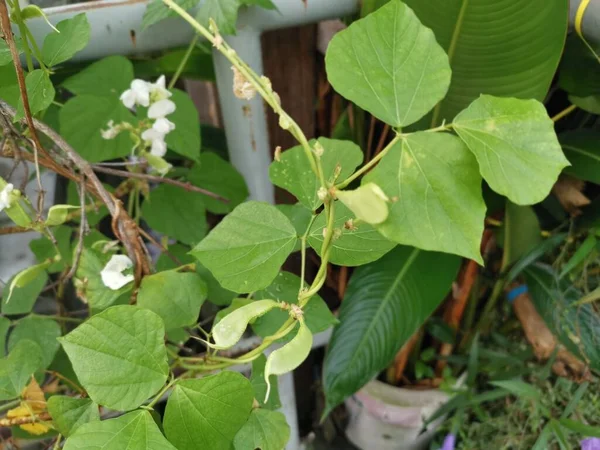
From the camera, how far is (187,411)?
36cm

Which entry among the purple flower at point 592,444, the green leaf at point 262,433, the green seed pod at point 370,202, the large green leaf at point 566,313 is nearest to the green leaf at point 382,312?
the large green leaf at point 566,313

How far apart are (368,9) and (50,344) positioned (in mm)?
534

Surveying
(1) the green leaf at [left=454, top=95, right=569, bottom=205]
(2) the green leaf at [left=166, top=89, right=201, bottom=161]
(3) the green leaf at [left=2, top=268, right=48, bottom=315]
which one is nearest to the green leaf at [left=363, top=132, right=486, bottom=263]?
(1) the green leaf at [left=454, top=95, right=569, bottom=205]

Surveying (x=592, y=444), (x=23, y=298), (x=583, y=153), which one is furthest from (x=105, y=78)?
(x=592, y=444)

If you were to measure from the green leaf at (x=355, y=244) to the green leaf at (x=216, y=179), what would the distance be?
1.15 feet

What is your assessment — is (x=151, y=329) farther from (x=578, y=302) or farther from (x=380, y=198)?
(x=578, y=302)

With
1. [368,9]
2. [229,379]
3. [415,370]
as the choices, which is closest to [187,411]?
[229,379]

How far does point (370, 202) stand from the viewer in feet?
0.88

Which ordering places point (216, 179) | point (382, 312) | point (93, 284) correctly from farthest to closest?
point (382, 312), point (216, 179), point (93, 284)

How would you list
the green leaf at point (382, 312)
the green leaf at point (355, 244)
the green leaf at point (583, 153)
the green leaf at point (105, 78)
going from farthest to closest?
1. the green leaf at point (382, 312)
2. the green leaf at point (583, 153)
3. the green leaf at point (105, 78)
4. the green leaf at point (355, 244)

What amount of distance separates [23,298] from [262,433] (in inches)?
13.1

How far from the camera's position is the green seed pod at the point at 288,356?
311 mm

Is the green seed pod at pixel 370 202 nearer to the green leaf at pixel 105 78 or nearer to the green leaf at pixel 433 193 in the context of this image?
the green leaf at pixel 433 193

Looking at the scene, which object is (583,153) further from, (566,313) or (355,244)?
(355,244)
